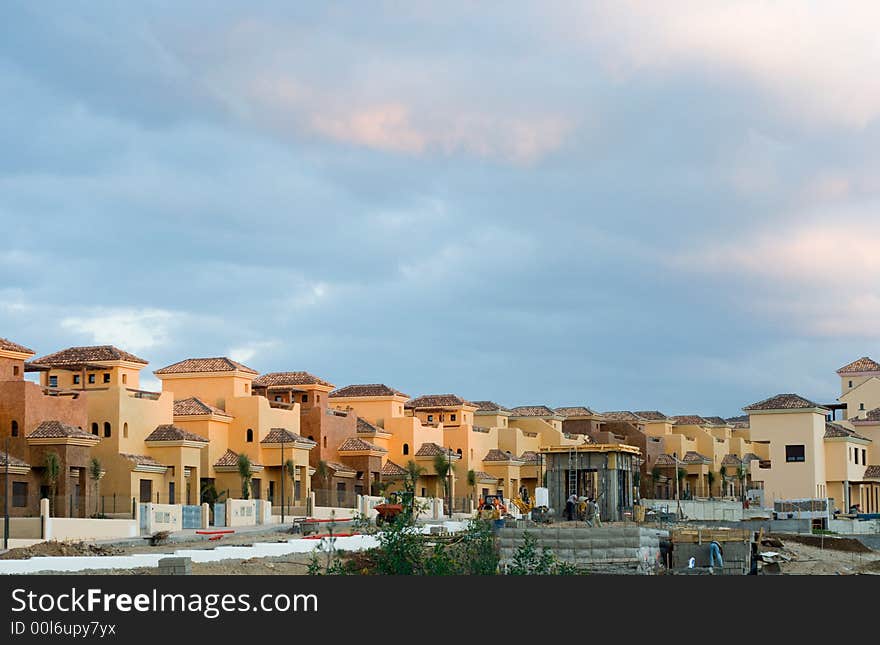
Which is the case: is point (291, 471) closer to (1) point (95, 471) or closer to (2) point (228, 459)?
(2) point (228, 459)

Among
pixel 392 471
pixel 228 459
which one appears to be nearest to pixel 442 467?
pixel 392 471

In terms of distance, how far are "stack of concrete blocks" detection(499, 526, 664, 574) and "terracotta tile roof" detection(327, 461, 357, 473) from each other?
114 feet

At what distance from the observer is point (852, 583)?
21625 millimetres

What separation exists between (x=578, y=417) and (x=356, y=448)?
33.6m

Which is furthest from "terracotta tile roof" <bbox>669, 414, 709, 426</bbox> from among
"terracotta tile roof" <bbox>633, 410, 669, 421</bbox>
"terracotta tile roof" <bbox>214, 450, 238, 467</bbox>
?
"terracotta tile roof" <bbox>214, 450, 238, 467</bbox>

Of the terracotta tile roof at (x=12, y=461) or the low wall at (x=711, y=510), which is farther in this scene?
the low wall at (x=711, y=510)

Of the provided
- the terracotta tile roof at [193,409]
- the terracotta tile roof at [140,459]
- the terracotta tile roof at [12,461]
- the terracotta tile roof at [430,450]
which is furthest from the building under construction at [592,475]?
the terracotta tile roof at [430,450]

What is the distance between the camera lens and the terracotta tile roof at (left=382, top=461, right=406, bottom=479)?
271ft

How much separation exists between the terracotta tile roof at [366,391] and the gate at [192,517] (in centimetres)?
2954

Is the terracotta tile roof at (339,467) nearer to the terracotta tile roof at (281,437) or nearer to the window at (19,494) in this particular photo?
the terracotta tile roof at (281,437)

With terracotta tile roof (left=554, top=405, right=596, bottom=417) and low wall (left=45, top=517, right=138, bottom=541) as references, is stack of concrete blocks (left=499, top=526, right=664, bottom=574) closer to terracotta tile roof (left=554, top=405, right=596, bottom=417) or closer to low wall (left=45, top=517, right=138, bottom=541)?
low wall (left=45, top=517, right=138, bottom=541)

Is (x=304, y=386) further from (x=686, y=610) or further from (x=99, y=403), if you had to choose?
(x=686, y=610)

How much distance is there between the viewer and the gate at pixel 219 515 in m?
60.2

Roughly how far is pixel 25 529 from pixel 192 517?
10866 millimetres
